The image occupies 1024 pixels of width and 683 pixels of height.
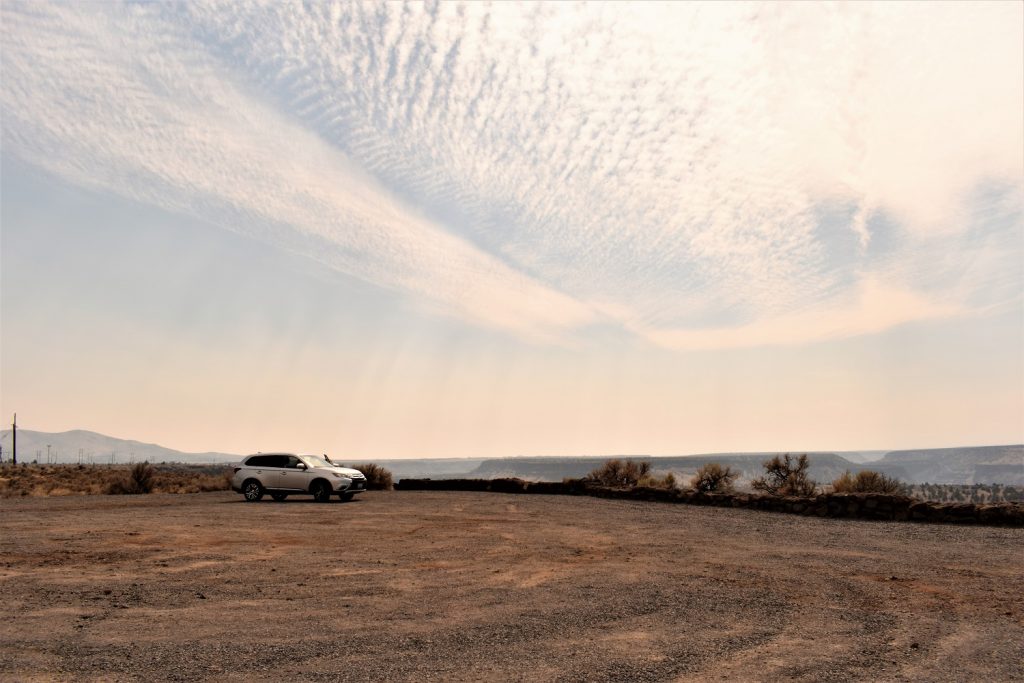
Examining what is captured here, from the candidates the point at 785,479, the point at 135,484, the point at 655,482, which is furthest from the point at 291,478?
the point at 785,479

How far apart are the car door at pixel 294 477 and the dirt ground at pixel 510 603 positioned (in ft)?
30.2

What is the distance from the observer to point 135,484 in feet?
120

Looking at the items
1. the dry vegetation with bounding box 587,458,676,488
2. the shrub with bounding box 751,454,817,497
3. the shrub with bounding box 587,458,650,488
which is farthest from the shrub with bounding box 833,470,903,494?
the shrub with bounding box 587,458,650,488

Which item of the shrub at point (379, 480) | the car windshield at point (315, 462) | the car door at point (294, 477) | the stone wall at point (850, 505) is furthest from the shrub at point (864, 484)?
the shrub at point (379, 480)

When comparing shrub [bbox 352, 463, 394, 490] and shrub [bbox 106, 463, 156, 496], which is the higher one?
shrub [bbox 352, 463, 394, 490]

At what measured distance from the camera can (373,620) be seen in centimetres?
864

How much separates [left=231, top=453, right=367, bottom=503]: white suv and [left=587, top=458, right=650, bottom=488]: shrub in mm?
13721

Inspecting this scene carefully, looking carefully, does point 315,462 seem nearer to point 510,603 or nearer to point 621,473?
point 621,473

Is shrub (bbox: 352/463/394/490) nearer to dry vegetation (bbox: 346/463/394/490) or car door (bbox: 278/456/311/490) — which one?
dry vegetation (bbox: 346/463/394/490)

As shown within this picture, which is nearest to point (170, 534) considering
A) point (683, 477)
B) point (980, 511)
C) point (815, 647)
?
point (815, 647)

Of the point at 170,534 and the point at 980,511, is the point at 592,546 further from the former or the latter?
the point at 980,511

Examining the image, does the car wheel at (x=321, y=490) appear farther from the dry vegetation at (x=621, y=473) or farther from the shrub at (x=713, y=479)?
the shrub at (x=713, y=479)

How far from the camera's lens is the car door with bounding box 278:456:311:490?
27.7 m

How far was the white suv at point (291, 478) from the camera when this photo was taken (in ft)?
90.8
